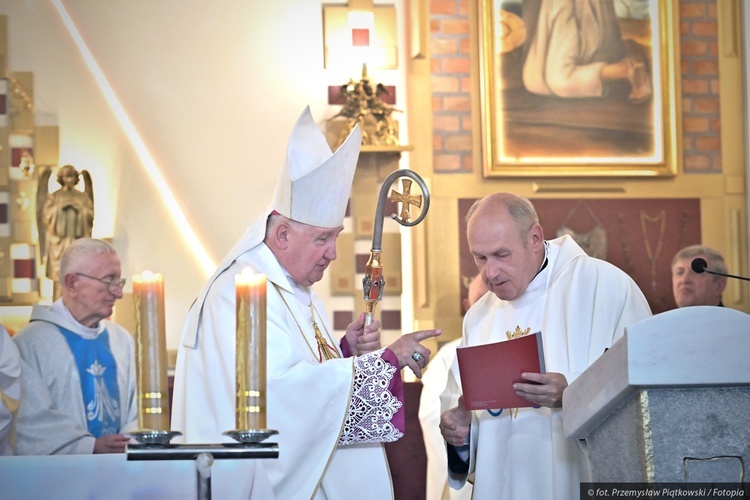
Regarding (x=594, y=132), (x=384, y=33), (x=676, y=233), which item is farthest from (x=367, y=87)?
(x=676, y=233)

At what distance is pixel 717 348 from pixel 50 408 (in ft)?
13.0

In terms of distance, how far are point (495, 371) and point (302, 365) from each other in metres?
0.72

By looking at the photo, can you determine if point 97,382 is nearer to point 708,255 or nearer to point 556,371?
point 556,371

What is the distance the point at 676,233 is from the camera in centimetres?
758

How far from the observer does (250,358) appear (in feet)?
6.83

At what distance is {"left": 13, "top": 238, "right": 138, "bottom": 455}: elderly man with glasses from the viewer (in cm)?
556

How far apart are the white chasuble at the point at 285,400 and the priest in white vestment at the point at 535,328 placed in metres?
0.56

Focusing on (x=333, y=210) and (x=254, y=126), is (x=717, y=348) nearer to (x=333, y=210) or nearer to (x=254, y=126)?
(x=333, y=210)

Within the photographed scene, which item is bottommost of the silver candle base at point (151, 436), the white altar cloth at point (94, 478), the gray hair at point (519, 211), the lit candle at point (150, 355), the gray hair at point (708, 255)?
the white altar cloth at point (94, 478)

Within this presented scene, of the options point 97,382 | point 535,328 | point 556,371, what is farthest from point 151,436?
point 97,382

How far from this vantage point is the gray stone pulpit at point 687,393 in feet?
7.77

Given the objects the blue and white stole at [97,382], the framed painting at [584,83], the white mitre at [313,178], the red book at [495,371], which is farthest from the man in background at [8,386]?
the framed painting at [584,83]

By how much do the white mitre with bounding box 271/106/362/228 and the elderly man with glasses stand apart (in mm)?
1971

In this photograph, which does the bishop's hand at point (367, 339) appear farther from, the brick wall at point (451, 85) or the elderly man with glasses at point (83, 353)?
the brick wall at point (451, 85)
